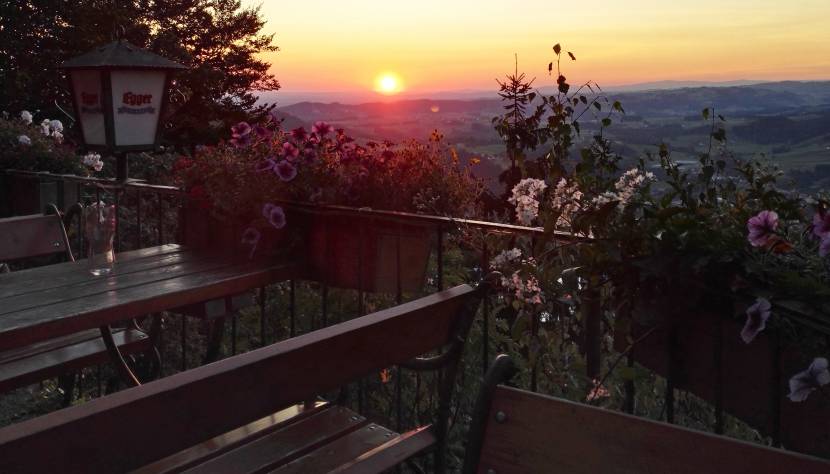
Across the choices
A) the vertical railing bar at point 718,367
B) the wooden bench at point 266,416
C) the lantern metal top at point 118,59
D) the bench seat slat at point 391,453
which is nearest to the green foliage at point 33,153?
the lantern metal top at point 118,59

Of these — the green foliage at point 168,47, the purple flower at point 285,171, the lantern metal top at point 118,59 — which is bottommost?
the purple flower at point 285,171

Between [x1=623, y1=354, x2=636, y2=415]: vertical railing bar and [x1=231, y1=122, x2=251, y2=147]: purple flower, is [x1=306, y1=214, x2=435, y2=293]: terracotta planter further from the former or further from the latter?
[x1=623, y1=354, x2=636, y2=415]: vertical railing bar

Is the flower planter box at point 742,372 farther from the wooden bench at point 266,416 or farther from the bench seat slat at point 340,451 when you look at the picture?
the bench seat slat at point 340,451

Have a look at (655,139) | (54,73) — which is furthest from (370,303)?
(54,73)

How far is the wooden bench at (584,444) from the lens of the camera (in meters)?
1.08

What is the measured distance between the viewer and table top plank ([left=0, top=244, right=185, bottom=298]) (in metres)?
2.79

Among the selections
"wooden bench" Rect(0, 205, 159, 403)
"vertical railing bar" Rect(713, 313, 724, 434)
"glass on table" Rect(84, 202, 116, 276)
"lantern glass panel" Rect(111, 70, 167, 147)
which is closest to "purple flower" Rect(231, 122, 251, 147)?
"glass on table" Rect(84, 202, 116, 276)

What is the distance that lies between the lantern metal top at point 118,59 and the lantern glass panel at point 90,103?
49 millimetres

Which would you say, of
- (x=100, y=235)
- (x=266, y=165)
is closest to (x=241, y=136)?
(x=266, y=165)

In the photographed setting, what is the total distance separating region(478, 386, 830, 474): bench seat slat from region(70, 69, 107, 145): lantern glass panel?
3.54 m

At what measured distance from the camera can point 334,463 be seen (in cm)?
194

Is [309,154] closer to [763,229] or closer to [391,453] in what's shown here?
[391,453]

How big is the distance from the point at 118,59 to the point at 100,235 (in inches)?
59.0

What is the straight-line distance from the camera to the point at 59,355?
9.39 ft
